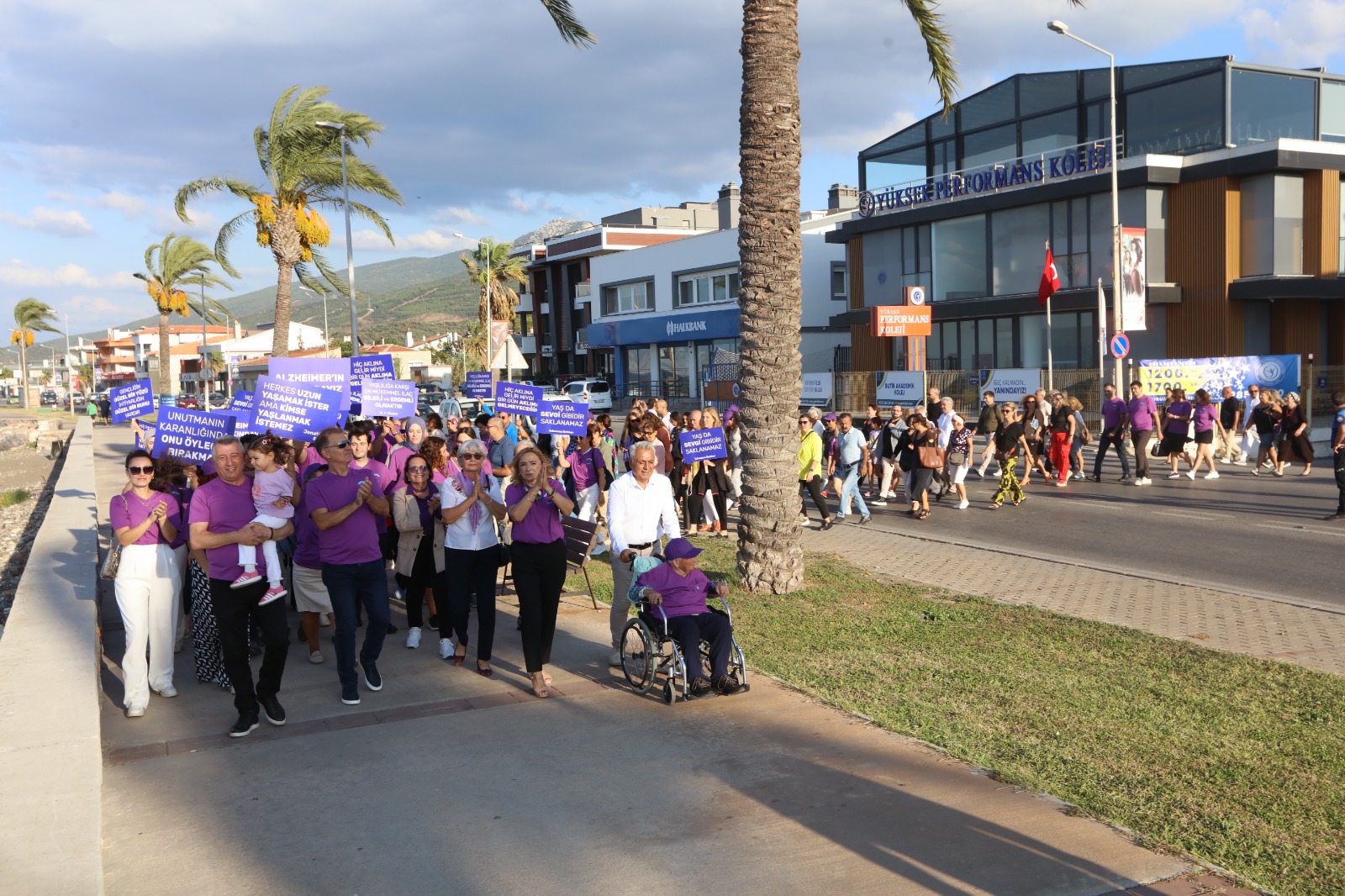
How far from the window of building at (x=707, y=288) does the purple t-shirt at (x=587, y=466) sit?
119 ft

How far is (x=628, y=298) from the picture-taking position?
193 ft

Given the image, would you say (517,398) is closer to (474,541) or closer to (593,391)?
(474,541)

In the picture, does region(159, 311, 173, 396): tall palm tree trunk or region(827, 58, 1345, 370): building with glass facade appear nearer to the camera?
region(827, 58, 1345, 370): building with glass facade

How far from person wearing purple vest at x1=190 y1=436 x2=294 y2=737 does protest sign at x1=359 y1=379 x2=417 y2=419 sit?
7.71 metres

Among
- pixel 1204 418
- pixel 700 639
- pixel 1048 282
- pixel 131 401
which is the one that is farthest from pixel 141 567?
pixel 1048 282

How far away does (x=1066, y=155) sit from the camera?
112 ft

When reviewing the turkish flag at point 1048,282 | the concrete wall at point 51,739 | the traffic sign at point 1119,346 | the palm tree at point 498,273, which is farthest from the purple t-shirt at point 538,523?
the palm tree at point 498,273

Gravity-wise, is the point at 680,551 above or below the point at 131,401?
below

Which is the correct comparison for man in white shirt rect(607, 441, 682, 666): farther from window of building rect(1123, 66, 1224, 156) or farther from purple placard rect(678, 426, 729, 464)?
window of building rect(1123, 66, 1224, 156)

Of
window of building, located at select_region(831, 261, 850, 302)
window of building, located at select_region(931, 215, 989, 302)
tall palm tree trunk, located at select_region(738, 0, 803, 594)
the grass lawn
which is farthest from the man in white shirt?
window of building, located at select_region(831, 261, 850, 302)

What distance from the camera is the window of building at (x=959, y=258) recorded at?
37.7 metres

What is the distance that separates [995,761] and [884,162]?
129 ft

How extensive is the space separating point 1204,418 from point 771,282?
1257 centimetres

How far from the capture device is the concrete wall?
14.3 feet
